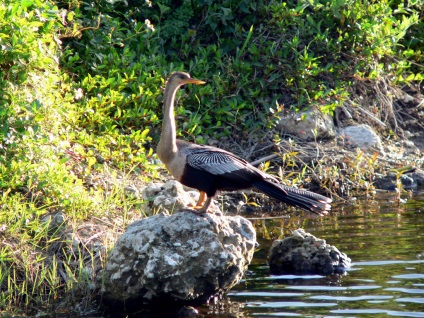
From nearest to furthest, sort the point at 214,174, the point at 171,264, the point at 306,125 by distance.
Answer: the point at 171,264
the point at 214,174
the point at 306,125

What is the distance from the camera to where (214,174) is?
5730 millimetres

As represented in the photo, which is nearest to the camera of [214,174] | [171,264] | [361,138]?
[171,264]

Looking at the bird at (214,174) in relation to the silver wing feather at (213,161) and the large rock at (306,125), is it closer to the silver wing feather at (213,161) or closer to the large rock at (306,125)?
the silver wing feather at (213,161)

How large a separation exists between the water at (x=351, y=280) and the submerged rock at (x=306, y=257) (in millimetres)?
99

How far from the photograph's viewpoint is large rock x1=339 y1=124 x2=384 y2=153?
9.74m

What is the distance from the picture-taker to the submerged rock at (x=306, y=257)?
243 inches

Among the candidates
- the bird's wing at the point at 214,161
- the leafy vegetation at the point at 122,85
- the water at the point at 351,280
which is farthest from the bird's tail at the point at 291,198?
the leafy vegetation at the point at 122,85

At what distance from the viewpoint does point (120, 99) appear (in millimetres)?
8523

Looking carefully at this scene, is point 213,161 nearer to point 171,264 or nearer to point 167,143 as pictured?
point 167,143

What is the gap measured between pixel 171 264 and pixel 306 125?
15.4 ft

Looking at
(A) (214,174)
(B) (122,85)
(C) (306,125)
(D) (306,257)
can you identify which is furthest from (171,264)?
(C) (306,125)

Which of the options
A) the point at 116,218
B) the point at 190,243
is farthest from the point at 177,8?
the point at 190,243

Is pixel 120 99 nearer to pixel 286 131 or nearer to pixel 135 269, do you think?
pixel 286 131

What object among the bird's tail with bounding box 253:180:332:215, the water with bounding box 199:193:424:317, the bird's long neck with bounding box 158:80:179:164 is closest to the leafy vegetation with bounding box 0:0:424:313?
the bird's long neck with bounding box 158:80:179:164
